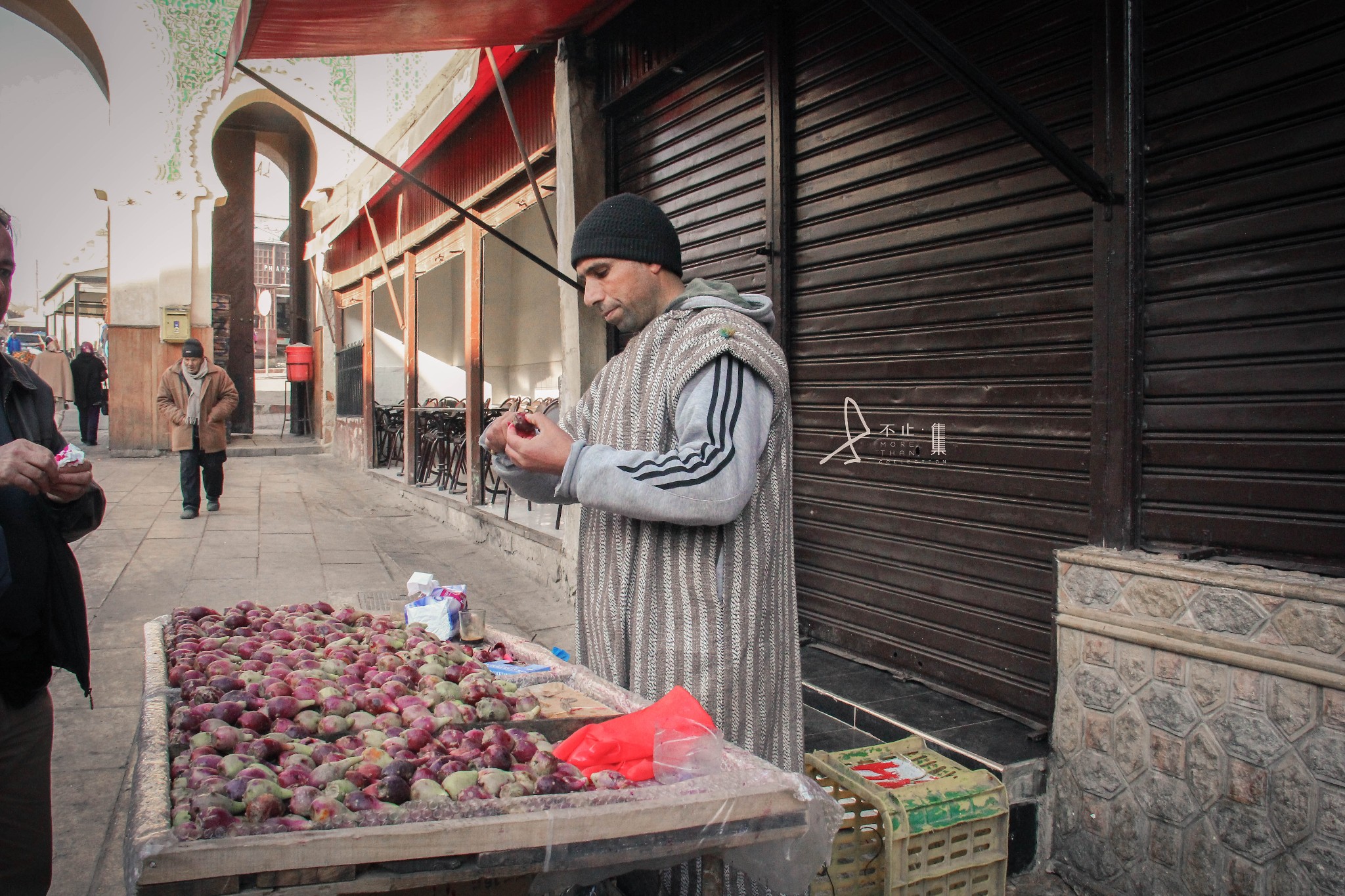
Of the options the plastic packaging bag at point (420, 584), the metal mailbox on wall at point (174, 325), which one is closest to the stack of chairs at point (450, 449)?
the metal mailbox on wall at point (174, 325)

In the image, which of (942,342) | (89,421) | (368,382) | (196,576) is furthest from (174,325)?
(942,342)

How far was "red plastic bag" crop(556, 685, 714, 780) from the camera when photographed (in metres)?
1.60

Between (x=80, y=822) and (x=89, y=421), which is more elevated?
(x=89, y=421)

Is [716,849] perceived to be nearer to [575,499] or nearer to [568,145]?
[575,499]

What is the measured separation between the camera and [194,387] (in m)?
9.28

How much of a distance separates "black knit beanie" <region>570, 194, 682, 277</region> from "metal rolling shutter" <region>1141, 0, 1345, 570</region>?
178cm

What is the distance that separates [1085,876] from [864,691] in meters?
1.10

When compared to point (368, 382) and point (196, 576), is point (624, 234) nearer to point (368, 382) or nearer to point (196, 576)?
point (196, 576)

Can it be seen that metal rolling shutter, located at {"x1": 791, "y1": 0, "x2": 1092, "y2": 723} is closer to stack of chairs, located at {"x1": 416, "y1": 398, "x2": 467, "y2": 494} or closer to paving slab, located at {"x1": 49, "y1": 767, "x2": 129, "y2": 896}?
paving slab, located at {"x1": 49, "y1": 767, "x2": 129, "y2": 896}

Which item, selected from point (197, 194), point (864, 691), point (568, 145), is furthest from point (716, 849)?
point (197, 194)

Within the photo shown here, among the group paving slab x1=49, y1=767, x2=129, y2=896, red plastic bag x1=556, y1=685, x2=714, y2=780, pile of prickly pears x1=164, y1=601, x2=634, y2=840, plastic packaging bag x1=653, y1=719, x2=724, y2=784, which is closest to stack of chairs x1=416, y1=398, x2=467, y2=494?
paving slab x1=49, y1=767, x2=129, y2=896

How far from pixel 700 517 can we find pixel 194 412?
888 cm

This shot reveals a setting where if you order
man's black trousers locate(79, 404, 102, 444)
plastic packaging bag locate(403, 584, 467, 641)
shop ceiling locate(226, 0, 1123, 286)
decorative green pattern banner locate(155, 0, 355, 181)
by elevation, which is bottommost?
plastic packaging bag locate(403, 584, 467, 641)

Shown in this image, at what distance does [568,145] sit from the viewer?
6.29 m
